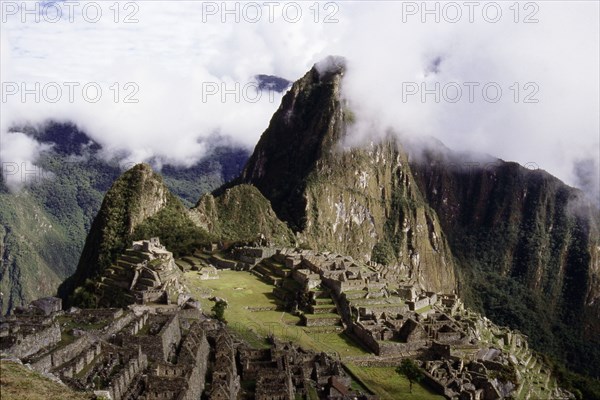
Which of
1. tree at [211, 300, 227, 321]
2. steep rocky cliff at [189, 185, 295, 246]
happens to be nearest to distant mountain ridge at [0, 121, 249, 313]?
steep rocky cliff at [189, 185, 295, 246]

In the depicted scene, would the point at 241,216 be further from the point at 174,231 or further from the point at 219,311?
the point at 219,311

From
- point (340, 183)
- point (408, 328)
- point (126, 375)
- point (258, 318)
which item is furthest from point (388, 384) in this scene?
point (340, 183)

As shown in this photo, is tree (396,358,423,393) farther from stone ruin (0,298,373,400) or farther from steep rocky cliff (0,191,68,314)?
steep rocky cliff (0,191,68,314)

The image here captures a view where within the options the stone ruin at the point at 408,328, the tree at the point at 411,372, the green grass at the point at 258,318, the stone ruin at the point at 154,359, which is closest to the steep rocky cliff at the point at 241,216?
the stone ruin at the point at 408,328

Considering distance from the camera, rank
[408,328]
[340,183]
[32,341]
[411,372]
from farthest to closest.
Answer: [340,183], [408,328], [411,372], [32,341]

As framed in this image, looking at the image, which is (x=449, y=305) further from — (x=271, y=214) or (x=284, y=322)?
(x=271, y=214)

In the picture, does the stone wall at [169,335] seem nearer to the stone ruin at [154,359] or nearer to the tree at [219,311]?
the stone ruin at [154,359]
